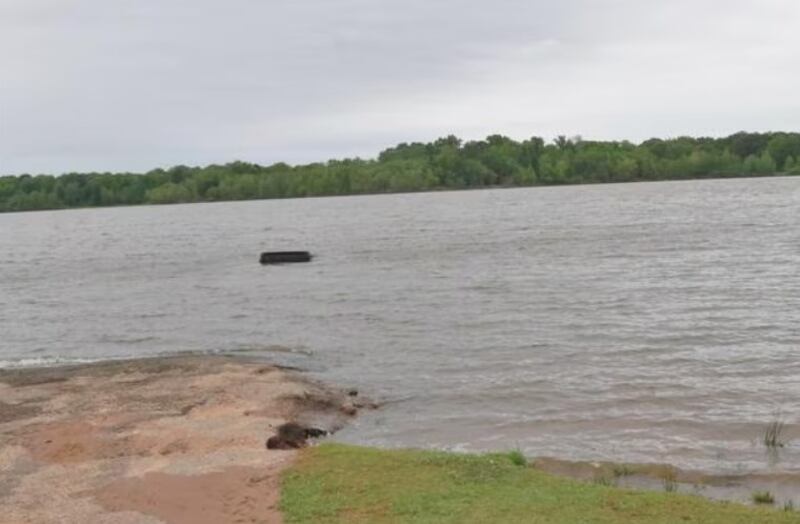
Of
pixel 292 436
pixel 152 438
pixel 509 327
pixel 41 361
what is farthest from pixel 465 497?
pixel 41 361

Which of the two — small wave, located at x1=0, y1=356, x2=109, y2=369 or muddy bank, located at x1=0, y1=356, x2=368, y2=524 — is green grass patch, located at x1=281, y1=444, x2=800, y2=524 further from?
small wave, located at x1=0, y1=356, x2=109, y2=369

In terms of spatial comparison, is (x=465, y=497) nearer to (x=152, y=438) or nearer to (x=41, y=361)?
(x=152, y=438)

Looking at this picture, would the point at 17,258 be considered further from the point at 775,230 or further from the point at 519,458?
the point at 519,458

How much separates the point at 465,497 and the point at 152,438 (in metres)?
6.96

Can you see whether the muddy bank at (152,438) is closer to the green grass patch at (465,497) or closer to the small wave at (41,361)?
the green grass patch at (465,497)

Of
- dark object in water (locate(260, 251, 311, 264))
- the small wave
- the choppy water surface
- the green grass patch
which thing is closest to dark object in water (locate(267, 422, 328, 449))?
the choppy water surface

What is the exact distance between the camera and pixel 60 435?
16406mm

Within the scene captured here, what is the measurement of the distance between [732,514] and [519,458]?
3.34m

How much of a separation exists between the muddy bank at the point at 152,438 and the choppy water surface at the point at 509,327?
2054mm

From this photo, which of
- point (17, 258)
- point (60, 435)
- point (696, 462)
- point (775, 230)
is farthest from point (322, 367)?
point (17, 258)

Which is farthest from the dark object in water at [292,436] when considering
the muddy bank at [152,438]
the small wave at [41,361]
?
the small wave at [41,361]

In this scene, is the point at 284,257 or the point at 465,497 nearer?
the point at 465,497

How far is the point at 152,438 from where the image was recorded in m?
15.8

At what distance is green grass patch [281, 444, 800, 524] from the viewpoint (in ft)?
33.7
